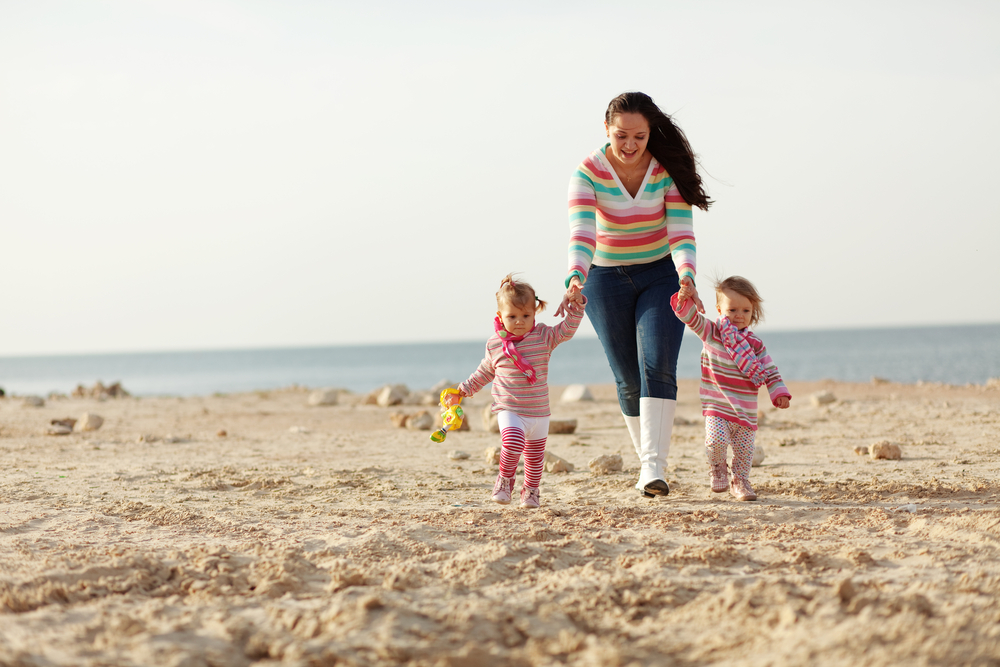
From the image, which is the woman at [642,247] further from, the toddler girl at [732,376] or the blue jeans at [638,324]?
the toddler girl at [732,376]

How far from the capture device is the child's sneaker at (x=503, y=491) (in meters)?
4.06

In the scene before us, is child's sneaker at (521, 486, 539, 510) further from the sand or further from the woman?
the woman

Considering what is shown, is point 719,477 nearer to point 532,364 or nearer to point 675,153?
point 532,364

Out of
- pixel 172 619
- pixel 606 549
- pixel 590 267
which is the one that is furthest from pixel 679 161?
pixel 172 619

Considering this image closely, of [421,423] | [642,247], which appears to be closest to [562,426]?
[421,423]

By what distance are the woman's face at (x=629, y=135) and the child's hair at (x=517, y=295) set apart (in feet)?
2.98

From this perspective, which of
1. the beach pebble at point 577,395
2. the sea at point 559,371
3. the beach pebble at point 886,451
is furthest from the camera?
the sea at point 559,371

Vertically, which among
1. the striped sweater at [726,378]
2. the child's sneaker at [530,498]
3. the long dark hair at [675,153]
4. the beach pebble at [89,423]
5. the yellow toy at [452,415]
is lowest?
the beach pebble at [89,423]

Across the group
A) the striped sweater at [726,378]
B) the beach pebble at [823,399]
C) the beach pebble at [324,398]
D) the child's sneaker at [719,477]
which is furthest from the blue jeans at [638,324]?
the beach pebble at [324,398]

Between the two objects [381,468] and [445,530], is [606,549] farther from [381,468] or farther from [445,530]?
[381,468]

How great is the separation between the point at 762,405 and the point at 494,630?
925cm

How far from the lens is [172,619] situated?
7.29 feet

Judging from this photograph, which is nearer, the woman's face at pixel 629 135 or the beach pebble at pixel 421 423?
the woman's face at pixel 629 135

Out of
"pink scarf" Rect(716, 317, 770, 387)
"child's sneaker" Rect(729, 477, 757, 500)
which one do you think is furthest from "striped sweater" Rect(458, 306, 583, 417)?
"child's sneaker" Rect(729, 477, 757, 500)
